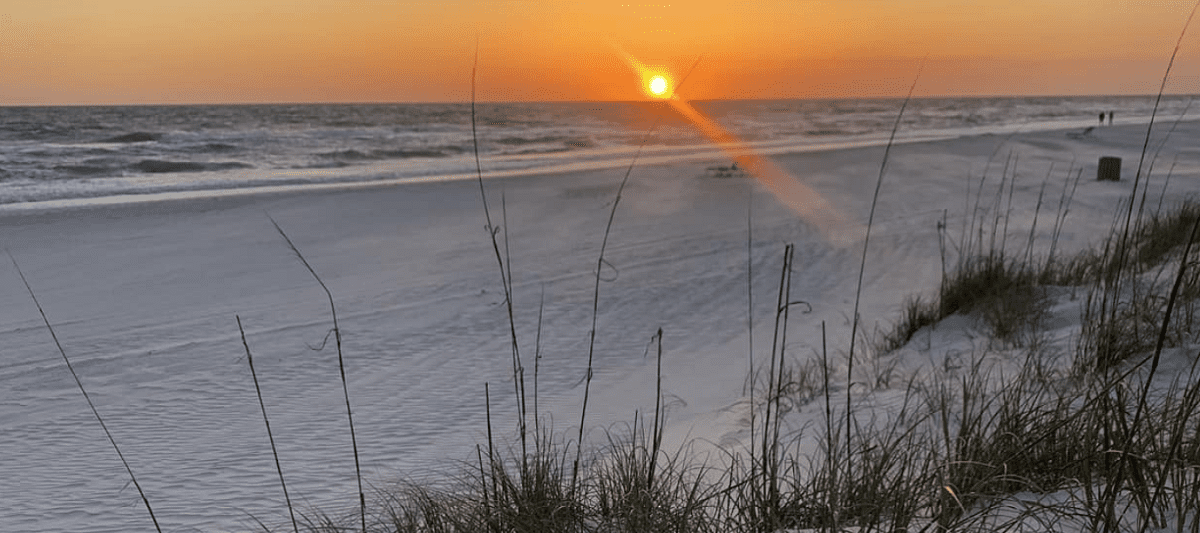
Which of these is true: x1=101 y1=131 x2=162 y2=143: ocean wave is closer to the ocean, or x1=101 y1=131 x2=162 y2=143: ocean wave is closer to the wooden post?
the ocean

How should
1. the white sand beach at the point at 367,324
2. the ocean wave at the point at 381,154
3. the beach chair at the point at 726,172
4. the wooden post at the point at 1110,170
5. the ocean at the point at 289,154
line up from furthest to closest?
the ocean wave at the point at 381,154, the ocean at the point at 289,154, the beach chair at the point at 726,172, the wooden post at the point at 1110,170, the white sand beach at the point at 367,324

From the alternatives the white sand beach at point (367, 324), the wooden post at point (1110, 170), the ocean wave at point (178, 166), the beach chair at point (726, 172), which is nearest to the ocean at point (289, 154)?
the ocean wave at point (178, 166)

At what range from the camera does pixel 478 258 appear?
838 cm

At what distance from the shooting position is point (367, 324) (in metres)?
6.07

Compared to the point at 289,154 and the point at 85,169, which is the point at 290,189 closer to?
the point at 85,169

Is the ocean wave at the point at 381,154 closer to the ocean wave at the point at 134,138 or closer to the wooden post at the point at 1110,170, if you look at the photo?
the ocean wave at the point at 134,138

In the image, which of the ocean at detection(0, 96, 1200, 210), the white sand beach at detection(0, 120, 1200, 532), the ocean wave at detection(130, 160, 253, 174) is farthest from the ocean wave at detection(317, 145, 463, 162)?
the white sand beach at detection(0, 120, 1200, 532)

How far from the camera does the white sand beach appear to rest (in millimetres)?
3760

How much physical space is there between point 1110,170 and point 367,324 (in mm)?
12281

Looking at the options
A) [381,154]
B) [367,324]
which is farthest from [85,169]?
[367,324]

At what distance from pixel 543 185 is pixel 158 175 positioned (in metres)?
10.4

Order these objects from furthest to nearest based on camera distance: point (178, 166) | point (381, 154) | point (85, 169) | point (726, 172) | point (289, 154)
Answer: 1. point (381, 154)
2. point (289, 154)
3. point (178, 166)
4. point (85, 169)
5. point (726, 172)

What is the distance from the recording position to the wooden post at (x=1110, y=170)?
13.3 meters

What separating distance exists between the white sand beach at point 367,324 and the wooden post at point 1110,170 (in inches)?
31.5
